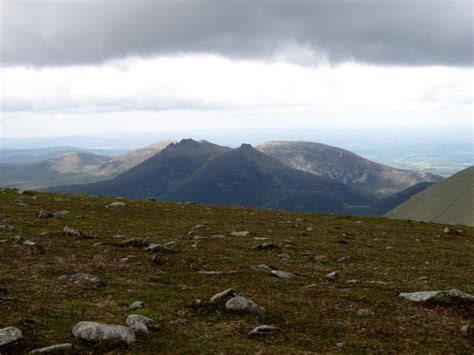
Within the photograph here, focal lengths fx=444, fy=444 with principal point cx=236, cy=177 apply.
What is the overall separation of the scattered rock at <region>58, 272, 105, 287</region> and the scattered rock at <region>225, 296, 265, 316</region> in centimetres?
694

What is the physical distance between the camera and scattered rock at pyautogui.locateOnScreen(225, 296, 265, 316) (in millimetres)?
18531

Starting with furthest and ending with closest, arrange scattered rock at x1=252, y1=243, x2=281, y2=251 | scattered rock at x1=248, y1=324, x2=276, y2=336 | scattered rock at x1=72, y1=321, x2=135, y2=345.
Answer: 1. scattered rock at x1=252, y1=243, x2=281, y2=251
2. scattered rock at x1=248, y1=324, x2=276, y2=336
3. scattered rock at x1=72, y1=321, x2=135, y2=345

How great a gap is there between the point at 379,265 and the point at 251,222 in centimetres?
1887

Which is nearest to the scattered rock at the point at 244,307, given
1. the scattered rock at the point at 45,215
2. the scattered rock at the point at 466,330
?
the scattered rock at the point at 466,330

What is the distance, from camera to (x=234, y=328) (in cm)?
1694

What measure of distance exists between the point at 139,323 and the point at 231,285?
7314 mm

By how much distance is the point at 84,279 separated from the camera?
2198cm

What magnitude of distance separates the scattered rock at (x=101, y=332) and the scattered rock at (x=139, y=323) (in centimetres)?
43

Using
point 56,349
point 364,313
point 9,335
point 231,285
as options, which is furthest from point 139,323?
point 364,313

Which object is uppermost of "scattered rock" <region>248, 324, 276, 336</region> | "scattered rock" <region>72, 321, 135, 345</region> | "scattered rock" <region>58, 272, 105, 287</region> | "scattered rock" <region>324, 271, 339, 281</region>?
"scattered rock" <region>72, 321, 135, 345</region>

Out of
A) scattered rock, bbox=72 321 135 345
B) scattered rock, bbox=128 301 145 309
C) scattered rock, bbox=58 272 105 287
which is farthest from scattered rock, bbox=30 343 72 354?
scattered rock, bbox=58 272 105 287

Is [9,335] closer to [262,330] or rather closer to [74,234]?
[262,330]

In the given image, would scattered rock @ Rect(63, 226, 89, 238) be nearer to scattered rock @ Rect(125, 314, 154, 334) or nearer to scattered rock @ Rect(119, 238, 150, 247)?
scattered rock @ Rect(119, 238, 150, 247)

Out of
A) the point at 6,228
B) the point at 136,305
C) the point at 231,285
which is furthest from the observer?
the point at 6,228
